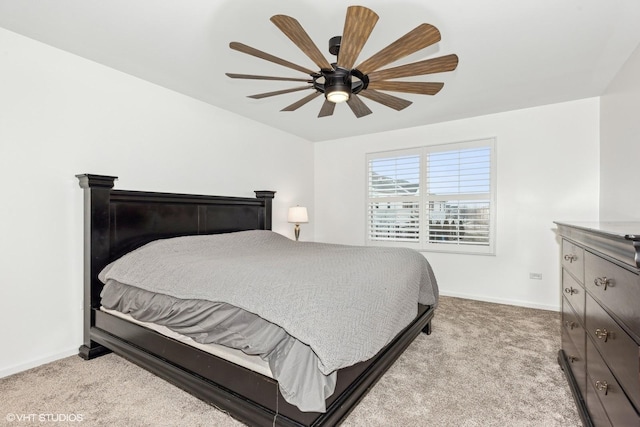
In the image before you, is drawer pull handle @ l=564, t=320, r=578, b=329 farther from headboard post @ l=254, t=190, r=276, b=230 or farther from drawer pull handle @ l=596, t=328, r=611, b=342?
headboard post @ l=254, t=190, r=276, b=230

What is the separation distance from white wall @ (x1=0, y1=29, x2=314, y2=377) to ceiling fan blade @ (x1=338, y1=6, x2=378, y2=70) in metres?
2.21

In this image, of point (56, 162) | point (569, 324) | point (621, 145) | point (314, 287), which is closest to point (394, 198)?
point (621, 145)

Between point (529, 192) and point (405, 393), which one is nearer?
point (405, 393)

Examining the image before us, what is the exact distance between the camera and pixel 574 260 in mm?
1871

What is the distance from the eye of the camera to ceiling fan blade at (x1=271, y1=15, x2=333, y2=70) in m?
1.45

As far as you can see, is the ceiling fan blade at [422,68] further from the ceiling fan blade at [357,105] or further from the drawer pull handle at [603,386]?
the drawer pull handle at [603,386]

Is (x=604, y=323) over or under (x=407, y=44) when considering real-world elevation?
under

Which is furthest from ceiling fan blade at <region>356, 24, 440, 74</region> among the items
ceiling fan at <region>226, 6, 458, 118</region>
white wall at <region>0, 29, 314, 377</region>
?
white wall at <region>0, 29, 314, 377</region>

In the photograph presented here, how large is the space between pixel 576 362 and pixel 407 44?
205cm

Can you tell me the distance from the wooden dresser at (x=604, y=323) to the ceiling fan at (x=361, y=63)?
1.16 metres

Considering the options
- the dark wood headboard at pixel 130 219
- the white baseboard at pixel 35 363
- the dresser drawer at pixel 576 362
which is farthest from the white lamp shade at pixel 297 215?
the dresser drawer at pixel 576 362

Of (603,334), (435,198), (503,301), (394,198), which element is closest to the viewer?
(603,334)

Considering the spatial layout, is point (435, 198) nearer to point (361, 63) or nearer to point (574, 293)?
point (574, 293)

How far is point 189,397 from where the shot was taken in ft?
6.25
